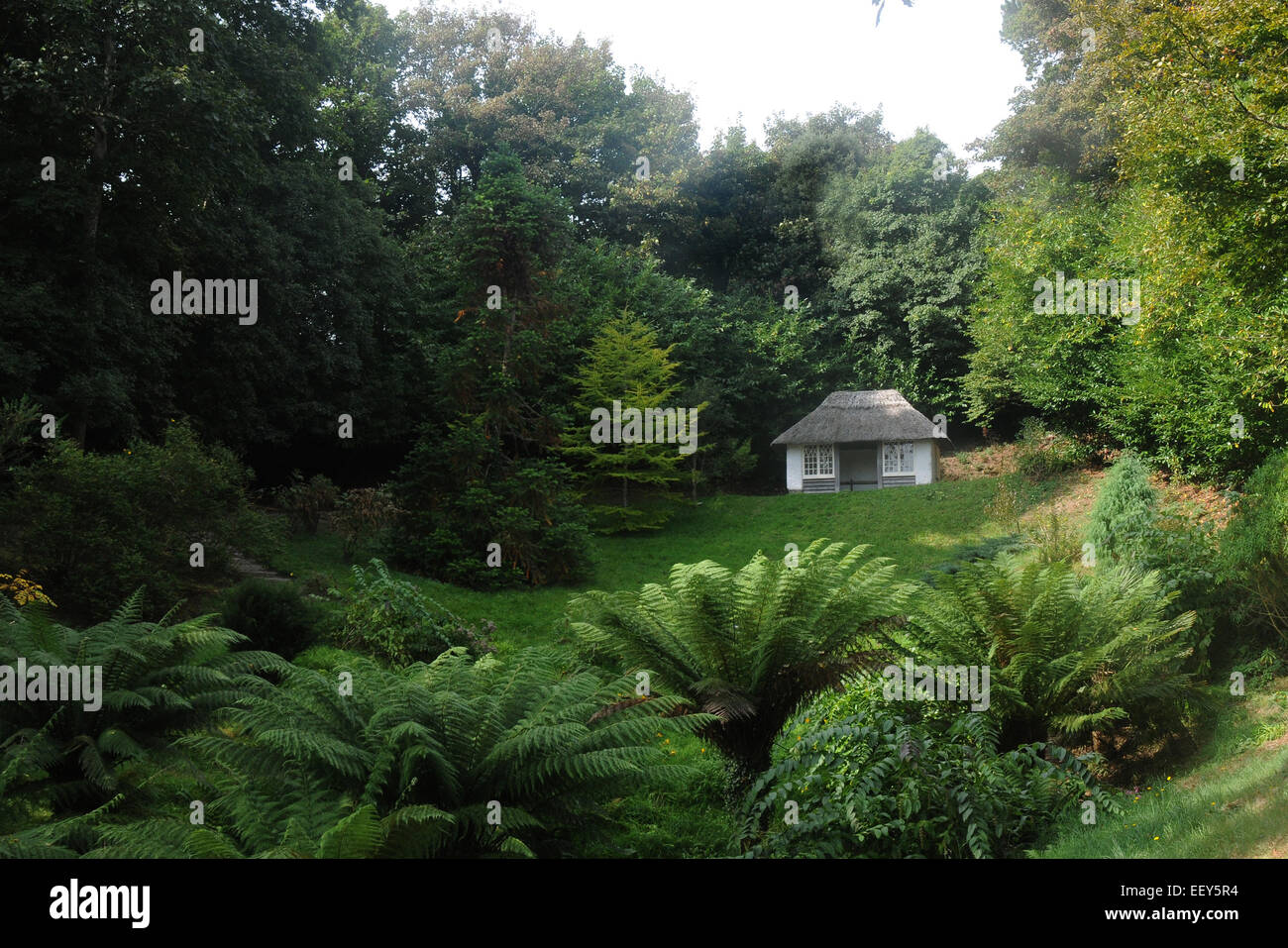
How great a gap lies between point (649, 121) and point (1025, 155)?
415 inches

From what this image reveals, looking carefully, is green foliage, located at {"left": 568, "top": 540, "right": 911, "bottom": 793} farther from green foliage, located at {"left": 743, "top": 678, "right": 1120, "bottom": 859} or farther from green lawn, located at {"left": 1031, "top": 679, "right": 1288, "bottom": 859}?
green lawn, located at {"left": 1031, "top": 679, "right": 1288, "bottom": 859}

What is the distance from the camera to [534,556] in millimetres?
12977

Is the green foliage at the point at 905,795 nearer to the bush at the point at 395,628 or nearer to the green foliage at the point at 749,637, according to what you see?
the green foliage at the point at 749,637

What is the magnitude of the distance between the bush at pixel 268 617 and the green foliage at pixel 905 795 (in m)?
4.52

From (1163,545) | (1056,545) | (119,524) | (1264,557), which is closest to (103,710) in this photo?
(119,524)

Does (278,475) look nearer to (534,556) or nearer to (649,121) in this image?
(534,556)

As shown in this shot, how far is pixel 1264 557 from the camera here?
7.49 metres

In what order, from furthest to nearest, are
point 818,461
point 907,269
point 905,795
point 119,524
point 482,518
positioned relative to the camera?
point 907,269
point 818,461
point 482,518
point 119,524
point 905,795

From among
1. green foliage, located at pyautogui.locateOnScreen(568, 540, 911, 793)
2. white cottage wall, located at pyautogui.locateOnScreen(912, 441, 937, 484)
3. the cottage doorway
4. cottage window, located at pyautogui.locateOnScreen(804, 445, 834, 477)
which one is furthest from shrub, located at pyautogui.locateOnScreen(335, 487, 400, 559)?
white cottage wall, located at pyautogui.locateOnScreen(912, 441, 937, 484)

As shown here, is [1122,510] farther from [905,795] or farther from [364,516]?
[364,516]

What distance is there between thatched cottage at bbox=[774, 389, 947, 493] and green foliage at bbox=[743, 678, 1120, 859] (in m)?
16.4

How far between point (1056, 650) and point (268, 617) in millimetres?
5987
